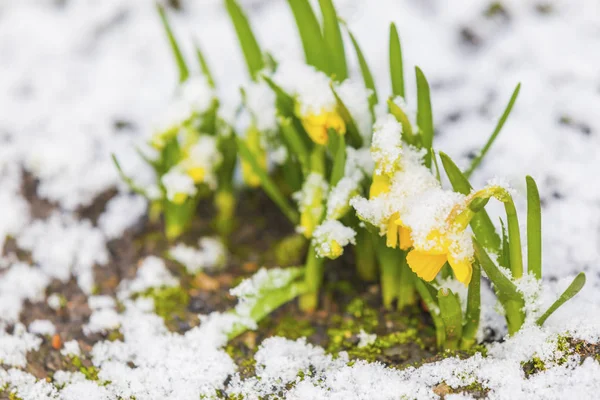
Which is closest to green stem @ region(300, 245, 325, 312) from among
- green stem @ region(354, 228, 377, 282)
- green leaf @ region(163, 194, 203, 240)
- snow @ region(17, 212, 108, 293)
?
green stem @ region(354, 228, 377, 282)

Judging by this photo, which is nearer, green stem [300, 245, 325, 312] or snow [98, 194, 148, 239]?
green stem [300, 245, 325, 312]

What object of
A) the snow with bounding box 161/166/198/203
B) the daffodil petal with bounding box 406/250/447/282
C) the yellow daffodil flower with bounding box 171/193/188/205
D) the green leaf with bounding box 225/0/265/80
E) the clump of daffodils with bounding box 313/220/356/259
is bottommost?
the daffodil petal with bounding box 406/250/447/282

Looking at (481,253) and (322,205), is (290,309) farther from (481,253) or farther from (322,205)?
(481,253)

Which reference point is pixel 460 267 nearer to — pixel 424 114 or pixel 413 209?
pixel 413 209

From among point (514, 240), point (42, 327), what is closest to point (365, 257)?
point (514, 240)

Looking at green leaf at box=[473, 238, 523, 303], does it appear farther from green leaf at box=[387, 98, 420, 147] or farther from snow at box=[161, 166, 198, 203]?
snow at box=[161, 166, 198, 203]

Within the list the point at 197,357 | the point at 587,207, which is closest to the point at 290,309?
the point at 197,357
